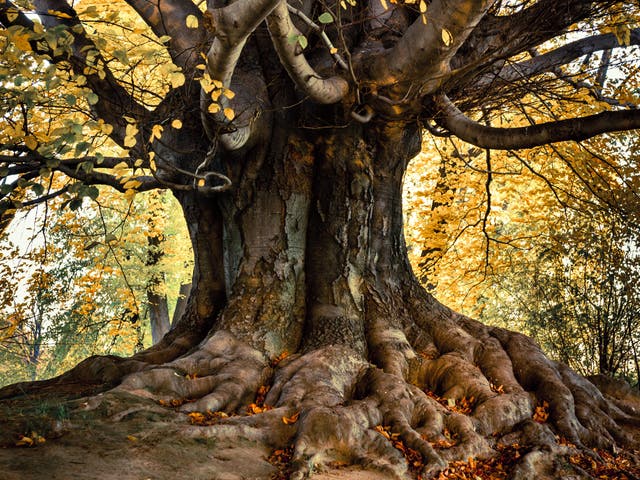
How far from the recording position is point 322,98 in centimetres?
458

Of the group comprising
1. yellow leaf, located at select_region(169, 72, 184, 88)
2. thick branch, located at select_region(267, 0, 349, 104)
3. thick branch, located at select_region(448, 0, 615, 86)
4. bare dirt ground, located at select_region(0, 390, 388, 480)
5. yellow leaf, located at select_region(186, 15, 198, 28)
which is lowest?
bare dirt ground, located at select_region(0, 390, 388, 480)

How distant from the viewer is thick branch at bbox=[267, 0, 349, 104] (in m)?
3.45

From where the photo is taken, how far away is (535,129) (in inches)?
177

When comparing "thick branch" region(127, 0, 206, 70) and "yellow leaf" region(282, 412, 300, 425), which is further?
"thick branch" region(127, 0, 206, 70)

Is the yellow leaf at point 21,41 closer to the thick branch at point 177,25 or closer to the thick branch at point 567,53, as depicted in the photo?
the thick branch at point 177,25

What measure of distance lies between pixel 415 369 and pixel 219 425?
2.42 m

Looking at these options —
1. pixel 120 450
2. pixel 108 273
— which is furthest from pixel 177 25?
pixel 108 273

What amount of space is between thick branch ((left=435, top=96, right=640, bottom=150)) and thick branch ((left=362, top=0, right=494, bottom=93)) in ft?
1.57

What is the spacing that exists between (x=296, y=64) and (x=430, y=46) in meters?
1.11

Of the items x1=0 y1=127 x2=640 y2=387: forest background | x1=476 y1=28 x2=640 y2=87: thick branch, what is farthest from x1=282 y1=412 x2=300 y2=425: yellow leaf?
x1=476 y1=28 x2=640 y2=87: thick branch

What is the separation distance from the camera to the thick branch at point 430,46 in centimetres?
365

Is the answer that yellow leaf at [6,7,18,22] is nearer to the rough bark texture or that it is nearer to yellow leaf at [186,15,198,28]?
yellow leaf at [186,15,198,28]

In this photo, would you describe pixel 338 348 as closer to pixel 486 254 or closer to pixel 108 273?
pixel 486 254

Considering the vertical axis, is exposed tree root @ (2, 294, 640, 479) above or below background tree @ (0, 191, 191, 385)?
below
